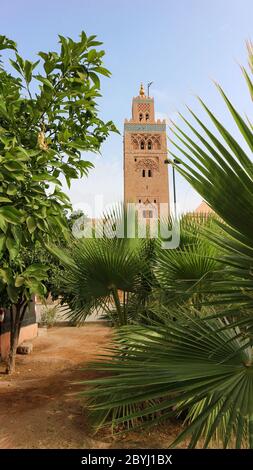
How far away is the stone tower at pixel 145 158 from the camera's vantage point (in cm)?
4191

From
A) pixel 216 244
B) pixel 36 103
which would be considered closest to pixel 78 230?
pixel 36 103

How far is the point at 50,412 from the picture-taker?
4555 mm

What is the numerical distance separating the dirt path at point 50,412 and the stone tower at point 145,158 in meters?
34.7

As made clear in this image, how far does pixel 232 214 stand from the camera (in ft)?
4.32

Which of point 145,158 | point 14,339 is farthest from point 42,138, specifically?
point 145,158

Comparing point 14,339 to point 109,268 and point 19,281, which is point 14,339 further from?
point 19,281

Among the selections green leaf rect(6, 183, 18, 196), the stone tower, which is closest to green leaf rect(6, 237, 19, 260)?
green leaf rect(6, 183, 18, 196)

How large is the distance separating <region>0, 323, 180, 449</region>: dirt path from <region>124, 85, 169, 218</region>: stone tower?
34.7 metres

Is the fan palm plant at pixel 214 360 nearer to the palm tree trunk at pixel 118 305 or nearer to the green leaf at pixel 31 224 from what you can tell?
the green leaf at pixel 31 224

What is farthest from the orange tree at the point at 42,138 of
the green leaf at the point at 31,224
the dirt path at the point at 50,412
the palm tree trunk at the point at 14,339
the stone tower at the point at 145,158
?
the stone tower at the point at 145,158

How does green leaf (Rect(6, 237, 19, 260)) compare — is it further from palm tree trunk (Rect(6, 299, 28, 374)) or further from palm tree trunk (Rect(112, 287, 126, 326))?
palm tree trunk (Rect(6, 299, 28, 374))

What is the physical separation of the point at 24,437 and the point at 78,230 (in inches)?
92.6
